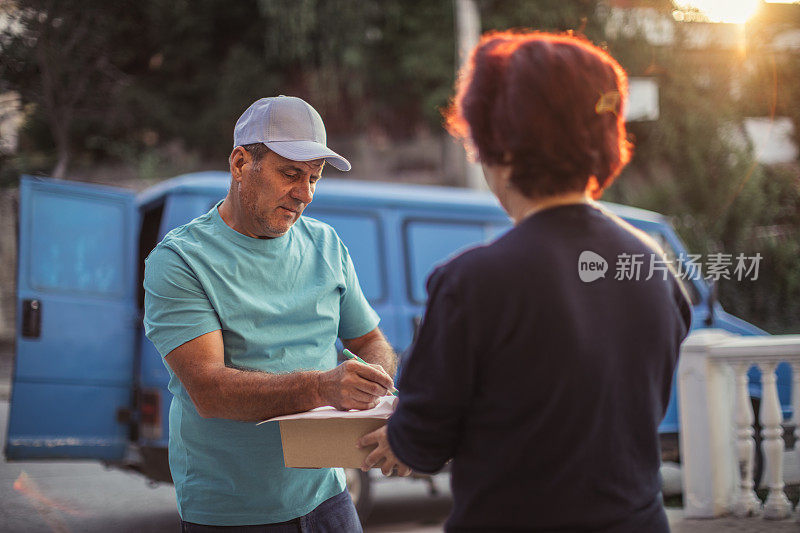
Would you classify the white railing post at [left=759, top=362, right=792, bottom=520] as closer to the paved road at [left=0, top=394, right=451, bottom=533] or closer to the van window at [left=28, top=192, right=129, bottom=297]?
the paved road at [left=0, top=394, right=451, bottom=533]

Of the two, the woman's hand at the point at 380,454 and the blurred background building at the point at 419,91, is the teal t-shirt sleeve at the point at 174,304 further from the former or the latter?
the blurred background building at the point at 419,91

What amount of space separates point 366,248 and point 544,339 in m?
5.12

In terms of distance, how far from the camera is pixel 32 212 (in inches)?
233

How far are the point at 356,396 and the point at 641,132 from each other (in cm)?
2034

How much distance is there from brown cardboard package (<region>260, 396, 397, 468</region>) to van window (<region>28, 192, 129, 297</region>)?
4671 millimetres

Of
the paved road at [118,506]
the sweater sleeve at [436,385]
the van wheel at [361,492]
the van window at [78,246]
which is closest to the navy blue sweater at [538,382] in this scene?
the sweater sleeve at [436,385]

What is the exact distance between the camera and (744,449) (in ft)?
18.3

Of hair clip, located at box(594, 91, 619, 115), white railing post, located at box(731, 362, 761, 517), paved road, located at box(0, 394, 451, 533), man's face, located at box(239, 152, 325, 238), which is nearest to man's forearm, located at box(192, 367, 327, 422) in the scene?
man's face, located at box(239, 152, 325, 238)

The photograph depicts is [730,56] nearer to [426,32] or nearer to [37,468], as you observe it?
[426,32]

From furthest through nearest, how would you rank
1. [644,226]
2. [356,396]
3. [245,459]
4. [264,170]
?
1. [644,226]
2. [264,170]
3. [245,459]
4. [356,396]

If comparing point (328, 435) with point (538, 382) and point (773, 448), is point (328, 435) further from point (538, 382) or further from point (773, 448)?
point (773, 448)

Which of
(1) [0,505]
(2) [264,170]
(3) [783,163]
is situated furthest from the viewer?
(3) [783,163]

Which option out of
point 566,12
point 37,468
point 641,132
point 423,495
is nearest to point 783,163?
point 641,132

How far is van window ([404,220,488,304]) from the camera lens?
6.52m
